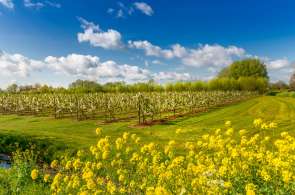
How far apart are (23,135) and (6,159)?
7.15 metres

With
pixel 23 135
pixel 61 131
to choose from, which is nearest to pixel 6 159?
pixel 23 135

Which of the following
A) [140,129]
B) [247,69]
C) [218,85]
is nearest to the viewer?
[140,129]

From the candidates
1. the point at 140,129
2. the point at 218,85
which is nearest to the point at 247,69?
the point at 218,85

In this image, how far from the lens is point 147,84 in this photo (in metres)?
127

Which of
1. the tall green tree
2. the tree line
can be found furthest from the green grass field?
the tall green tree

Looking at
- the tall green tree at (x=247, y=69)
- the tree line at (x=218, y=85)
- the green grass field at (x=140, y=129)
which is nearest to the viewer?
the green grass field at (x=140, y=129)

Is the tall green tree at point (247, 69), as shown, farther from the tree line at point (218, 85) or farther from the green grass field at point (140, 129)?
the green grass field at point (140, 129)

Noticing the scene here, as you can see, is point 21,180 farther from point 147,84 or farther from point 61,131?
point 147,84

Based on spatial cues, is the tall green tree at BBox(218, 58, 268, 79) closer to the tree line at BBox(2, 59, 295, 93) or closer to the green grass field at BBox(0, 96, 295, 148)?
the tree line at BBox(2, 59, 295, 93)

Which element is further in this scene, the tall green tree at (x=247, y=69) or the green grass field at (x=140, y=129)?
the tall green tree at (x=247, y=69)

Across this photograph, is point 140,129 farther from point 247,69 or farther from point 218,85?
point 247,69

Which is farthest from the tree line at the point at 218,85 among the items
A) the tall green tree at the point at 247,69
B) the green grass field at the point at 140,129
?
the green grass field at the point at 140,129

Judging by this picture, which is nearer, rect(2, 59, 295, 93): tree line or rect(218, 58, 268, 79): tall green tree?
rect(2, 59, 295, 93): tree line

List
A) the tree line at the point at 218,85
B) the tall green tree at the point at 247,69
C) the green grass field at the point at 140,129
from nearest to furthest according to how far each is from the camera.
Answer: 1. the green grass field at the point at 140,129
2. the tree line at the point at 218,85
3. the tall green tree at the point at 247,69
